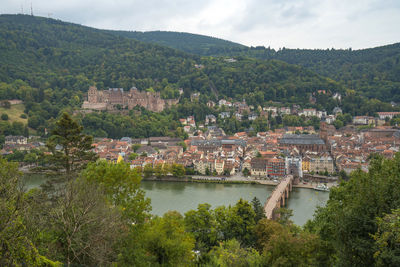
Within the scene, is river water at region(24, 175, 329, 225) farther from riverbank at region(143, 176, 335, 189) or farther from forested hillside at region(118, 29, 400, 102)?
forested hillside at region(118, 29, 400, 102)

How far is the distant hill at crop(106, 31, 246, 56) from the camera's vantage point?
321 ft

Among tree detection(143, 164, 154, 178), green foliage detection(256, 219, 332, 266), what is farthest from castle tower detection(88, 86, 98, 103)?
green foliage detection(256, 219, 332, 266)

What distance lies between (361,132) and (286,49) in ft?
Result: 183

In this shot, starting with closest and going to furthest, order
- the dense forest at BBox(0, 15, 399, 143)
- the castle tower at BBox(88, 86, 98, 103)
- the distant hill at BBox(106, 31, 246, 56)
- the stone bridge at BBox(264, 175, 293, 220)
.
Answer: the stone bridge at BBox(264, 175, 293, 220) → the dense forest at BBox(0, 15, 399, 143) → the castle tower at BBox(88, 86, 98, 103) → the distant hill at BBox(106, 31, 246, 56)

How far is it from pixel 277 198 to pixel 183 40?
99661 millimetres

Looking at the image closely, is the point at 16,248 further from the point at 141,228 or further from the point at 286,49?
the point at 286,49

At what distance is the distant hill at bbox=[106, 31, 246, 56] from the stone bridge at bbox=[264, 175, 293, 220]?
258ft

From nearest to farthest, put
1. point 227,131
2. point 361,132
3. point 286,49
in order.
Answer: point 361,132 → point 227,131 → point 286,49

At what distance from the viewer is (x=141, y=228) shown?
19.5ft

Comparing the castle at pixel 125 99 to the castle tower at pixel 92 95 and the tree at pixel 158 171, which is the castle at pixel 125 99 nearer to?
the castle tower at pixel 92 95

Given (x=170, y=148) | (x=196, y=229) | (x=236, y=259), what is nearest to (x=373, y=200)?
(x=236, y=259)

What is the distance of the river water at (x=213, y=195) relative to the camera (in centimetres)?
1559

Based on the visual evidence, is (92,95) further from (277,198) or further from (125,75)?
(277,198)

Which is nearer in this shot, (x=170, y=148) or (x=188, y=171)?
(x=188, y=171)
